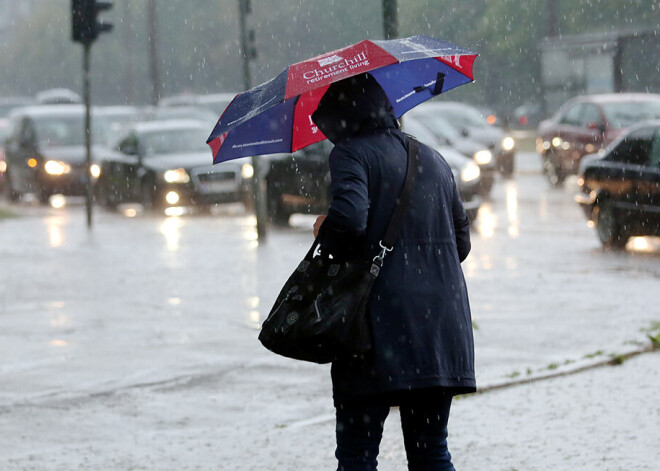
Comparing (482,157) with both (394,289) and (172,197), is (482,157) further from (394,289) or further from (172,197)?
(394,289)

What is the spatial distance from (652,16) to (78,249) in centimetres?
4140

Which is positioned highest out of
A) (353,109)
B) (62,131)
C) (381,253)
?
(62,131)

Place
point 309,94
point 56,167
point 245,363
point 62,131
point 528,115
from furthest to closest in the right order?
point 528,115, point 62,131, point 56,167, point 245,363, point 309,94

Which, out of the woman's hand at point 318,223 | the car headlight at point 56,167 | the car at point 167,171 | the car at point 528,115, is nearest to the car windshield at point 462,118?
the car at point 167,171

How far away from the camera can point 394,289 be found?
414cm

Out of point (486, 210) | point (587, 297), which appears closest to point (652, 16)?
point (486, 210)

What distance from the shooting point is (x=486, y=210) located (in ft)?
67.8

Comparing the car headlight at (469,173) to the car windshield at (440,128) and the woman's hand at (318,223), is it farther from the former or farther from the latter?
the woman's hand at (318,223)

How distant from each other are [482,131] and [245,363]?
19.4m

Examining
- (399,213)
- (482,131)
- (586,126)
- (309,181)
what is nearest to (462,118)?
(482,131)

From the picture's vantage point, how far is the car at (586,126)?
2286 cm

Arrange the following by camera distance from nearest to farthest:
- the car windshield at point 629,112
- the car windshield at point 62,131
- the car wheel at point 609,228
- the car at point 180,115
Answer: the car wheel at point 609,228 → the car windshield at point 629,112 → the car windshield at point 62,131 → the car at point 180,115

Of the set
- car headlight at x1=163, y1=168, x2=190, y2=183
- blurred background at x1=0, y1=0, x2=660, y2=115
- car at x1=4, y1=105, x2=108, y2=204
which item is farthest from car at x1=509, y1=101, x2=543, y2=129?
car headlight at x1=163, y1=168, x2=190, y2=183

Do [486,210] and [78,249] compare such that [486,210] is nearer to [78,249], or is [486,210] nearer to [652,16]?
[78,249]
